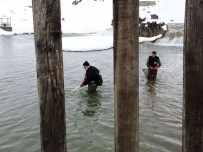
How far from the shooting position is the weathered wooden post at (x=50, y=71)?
7.44 feet

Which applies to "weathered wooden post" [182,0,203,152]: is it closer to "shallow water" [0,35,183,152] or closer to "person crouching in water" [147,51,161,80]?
"shallow water" [0,35,183,152]

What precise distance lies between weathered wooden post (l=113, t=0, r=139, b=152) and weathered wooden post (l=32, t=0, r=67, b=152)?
0.47 metres

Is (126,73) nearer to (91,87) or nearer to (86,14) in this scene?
(91,87)

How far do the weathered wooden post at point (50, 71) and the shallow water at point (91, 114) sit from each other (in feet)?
17.0

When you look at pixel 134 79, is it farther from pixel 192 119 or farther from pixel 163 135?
pixel 163 135

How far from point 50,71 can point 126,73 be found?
624mm

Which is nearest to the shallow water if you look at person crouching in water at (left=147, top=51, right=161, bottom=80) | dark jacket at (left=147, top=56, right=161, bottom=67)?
person crouching in water at (left=147, top=51, right=161, bottom=80)

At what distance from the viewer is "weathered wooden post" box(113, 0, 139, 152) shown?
8.18ft

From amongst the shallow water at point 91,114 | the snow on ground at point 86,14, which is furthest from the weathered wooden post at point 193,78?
the snow on ground at point 86,14

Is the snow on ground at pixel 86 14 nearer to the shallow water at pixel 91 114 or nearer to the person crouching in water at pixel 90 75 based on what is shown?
the shallow water at pixel 91 114

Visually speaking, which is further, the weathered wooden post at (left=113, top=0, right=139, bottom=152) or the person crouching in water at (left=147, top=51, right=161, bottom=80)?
the person crouching in water at (left=147, top=51, right=161, bottom=80)

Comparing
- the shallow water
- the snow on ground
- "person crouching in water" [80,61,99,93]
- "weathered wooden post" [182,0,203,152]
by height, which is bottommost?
the shallow water

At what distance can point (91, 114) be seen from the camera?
33.8ft

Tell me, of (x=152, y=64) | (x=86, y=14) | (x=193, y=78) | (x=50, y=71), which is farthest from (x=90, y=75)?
(x=86, y=14)
